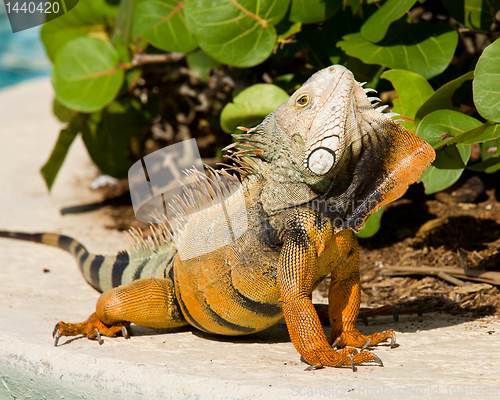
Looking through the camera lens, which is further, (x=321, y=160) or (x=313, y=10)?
(x=313, y=10)

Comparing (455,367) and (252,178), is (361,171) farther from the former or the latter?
(455,367)

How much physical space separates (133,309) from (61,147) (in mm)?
3192

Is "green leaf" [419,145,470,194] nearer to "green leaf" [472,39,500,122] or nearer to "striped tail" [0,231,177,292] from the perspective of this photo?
"green leaf" [472,39,500,122]

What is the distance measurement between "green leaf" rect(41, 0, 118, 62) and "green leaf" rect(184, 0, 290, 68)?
210 centimetres

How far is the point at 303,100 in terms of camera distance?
7.79 ft

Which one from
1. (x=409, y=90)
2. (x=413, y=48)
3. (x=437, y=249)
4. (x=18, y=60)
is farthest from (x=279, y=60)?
(x=18, y=60)

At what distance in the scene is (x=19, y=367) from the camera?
2.53 meters

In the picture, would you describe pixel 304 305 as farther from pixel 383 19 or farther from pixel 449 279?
pixel 383 19

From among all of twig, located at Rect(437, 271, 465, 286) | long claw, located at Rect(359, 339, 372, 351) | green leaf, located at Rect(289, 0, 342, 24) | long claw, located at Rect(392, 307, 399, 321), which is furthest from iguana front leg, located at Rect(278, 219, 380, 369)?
green leaf, located at Rect(289, 0, 342, 24)

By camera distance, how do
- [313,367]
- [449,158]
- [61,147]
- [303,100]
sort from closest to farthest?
[313,367] < [303,100] < [449,158] < [61,147]

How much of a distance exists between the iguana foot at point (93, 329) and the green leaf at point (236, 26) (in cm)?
213

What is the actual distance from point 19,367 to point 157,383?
887mm

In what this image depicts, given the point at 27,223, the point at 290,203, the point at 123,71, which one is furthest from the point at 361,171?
the point at 27,223

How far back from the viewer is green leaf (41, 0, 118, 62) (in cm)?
531
